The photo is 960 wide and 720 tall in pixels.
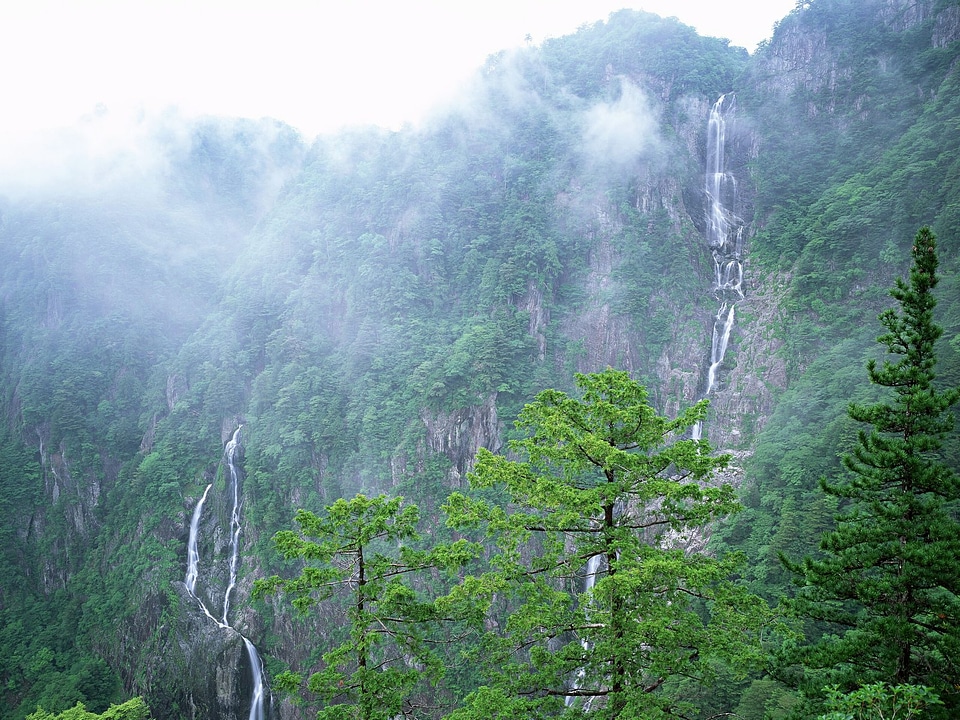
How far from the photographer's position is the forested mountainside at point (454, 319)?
3238cm

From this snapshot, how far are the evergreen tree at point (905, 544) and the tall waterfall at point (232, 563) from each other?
105 ft

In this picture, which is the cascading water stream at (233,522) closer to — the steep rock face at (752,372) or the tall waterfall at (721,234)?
the tall waterfall at (721,234)

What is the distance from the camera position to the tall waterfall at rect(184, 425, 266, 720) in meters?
31.3

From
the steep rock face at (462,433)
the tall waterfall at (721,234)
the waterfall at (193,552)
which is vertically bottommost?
the waterfall at (193,552)

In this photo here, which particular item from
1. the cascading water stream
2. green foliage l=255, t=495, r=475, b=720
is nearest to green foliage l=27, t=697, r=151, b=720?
the cascading water stream

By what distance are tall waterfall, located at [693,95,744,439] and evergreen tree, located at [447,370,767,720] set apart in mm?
28282

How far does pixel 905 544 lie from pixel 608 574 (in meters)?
4.29

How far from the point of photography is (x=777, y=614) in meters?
8.34

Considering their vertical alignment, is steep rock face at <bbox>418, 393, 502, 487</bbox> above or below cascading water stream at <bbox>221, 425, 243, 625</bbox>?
above

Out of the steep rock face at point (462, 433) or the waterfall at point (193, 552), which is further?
the steep rock face at point (462, 433)

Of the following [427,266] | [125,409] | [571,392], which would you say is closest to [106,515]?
[125,409]

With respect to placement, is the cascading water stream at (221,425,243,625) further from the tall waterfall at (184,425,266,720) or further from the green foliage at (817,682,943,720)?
the green foliage at (817,682,943,720)

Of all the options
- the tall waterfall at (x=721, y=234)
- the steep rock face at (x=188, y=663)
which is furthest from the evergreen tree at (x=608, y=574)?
the steep rock face at (x=188, y=663)

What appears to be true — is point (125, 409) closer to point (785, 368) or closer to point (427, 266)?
point (427, 266)
